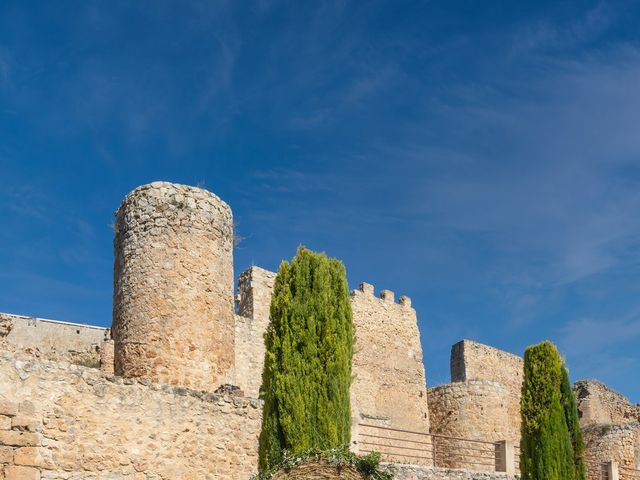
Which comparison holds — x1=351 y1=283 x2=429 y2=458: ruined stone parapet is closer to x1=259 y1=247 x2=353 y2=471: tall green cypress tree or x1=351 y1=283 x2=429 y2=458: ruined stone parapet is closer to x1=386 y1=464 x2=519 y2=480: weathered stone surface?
x1=386 y1=464 x2=519 y2=480: weathered stone surface

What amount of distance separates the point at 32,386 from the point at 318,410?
4.32 metres

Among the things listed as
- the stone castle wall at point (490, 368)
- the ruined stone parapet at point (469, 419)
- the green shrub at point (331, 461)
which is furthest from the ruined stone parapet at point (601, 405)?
the green shrub at point (331, 461)

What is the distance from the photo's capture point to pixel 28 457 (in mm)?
12406

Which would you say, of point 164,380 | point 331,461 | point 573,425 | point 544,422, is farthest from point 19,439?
point 573,425

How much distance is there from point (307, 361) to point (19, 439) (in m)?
4.54

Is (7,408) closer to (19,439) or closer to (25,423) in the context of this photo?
(25,423)

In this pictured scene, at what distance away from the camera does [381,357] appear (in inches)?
1095

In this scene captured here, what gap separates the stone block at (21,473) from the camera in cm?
1219

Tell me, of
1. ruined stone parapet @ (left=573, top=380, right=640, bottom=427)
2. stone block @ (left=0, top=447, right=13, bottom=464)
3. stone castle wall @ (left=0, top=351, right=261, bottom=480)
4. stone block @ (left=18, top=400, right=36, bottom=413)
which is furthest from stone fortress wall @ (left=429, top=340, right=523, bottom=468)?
stone block @ (left=0, top=447, right=13, bottom=464)

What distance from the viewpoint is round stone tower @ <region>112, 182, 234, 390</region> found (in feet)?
53.3

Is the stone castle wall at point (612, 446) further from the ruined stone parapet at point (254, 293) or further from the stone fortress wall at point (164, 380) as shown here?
the ruined stone parapet at point (254, 293)

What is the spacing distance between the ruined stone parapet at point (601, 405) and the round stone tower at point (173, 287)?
19.6 m

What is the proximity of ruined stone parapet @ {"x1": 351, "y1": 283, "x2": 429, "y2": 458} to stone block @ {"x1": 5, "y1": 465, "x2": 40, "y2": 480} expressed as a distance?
14569 millimetres

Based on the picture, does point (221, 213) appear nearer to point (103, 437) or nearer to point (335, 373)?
point (335, 373)
